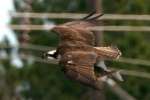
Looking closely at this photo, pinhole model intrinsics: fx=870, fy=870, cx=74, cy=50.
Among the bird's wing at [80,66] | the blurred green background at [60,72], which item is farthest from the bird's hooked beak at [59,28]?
the blurred green background at [60,72]

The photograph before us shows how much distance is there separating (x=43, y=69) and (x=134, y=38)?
380cm

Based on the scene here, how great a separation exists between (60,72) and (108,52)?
61.6 ft

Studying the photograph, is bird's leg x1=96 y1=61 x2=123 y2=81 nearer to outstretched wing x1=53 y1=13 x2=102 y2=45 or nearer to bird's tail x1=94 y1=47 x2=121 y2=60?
bird's tail x1=94 y1=47 x2=121 y2=60

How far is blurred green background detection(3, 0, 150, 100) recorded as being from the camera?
2384 centimetres

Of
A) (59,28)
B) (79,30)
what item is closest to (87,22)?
(79,30)

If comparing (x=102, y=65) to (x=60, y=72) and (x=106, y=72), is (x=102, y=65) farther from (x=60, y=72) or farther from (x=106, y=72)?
(x=60, y=72)

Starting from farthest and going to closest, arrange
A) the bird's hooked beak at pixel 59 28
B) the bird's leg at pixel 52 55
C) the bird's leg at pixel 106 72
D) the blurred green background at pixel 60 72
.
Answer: the blurred green background at pixel 60 72, the bird's hooked beak at pixel 59 28, the bird's leg at pixel 52 55, the bird's leg at pixel 106 72

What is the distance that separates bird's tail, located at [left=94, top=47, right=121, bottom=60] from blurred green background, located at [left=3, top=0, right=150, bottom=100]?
55.9 ft

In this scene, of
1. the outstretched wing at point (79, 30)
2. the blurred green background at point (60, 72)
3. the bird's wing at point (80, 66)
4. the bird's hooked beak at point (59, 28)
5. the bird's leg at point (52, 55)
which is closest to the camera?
the bird's wing at point (80, 66)

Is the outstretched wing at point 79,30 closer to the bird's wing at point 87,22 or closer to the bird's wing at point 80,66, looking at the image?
the bird's wing at point 87,22

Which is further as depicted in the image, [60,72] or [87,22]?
[60,72]

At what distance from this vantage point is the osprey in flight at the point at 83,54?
3756 mm

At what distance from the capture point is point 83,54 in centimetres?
387

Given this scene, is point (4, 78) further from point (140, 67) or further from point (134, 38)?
point (140, 67)
